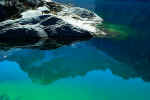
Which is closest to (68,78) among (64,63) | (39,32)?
(64,63)

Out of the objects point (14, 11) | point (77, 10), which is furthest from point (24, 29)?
point (77, 10)

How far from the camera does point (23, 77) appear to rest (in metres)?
21.8

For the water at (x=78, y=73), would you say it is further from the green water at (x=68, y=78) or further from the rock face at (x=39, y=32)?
the rock face at (x=39, y=32)

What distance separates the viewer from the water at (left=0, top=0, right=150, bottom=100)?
18.9m

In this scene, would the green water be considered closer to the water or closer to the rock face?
the water

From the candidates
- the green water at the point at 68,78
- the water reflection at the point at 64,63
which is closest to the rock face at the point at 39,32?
the water reflection at the point at 64,63

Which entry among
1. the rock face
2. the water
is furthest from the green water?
the rock face

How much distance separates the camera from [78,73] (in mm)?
23078

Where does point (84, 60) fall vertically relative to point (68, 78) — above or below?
below

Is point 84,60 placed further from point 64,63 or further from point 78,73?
point 78,73

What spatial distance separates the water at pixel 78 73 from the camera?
18891 mm

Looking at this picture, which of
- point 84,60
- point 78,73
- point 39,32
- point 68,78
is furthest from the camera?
point 39,32

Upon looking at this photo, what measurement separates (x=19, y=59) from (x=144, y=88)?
1348 centimetres

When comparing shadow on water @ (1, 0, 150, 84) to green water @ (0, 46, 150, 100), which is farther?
shadow on water @ (1, 0, 150, 84)
